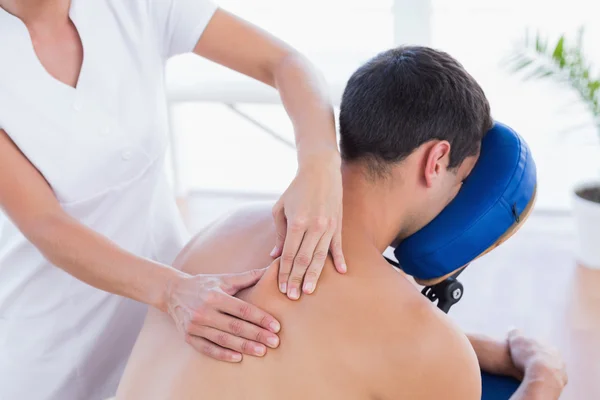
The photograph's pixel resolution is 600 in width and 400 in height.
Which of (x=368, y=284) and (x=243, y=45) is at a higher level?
(x=243, y=45)

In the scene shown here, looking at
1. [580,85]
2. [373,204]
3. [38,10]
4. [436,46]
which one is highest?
[38,10]

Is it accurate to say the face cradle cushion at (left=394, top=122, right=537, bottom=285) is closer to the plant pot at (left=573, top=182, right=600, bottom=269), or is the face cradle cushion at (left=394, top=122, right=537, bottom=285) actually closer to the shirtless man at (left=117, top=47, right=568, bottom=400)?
the shirtless man at (left=117, top=47, right=568, bottom=400)

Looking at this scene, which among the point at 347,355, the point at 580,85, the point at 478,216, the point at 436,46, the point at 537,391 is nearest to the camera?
the point at 347,355

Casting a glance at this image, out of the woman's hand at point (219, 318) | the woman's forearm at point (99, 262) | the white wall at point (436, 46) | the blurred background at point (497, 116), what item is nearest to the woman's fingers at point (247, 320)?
the woman's hand at point (219, 318)

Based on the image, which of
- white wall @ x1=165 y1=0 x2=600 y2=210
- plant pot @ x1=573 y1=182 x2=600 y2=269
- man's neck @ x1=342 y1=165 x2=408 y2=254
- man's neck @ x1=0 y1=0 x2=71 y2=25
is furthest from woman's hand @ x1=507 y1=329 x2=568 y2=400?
white wall @ x1=165 y1=0 x2=600 y2=210

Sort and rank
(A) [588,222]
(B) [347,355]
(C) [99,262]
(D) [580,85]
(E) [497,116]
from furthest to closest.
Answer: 1. (E) [497,116]
2. (A) [588,222]
3. (D) [580,85]
4. (C) [99,262]
5. (B) [347,355]

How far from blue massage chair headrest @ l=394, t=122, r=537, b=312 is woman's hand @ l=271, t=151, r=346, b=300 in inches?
9.8

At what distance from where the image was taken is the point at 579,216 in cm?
313

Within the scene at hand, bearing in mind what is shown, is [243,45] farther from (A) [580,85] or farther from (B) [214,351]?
(A) [580,85]

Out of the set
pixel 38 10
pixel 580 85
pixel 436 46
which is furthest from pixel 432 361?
pixel 436 46

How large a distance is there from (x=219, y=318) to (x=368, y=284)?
0.26 metres

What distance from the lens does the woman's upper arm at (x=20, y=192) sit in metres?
1.31

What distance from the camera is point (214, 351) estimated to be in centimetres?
119

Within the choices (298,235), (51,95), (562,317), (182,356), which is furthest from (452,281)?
(562,317)
